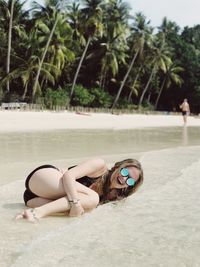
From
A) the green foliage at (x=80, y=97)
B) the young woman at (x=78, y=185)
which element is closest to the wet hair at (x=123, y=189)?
the young woman at (x=78, y=185)

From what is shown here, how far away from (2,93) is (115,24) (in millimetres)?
16310

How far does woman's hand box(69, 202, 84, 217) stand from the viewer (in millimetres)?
3949

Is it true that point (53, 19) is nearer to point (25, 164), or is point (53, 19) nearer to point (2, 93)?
point (2, 93)

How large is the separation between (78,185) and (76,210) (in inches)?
8.2

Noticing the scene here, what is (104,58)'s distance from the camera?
46500 mm

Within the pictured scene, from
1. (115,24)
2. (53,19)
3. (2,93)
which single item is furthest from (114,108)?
(2,93)

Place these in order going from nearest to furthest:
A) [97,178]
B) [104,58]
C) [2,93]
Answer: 1. [97,178]
2. [2,93]
3. [104,58]

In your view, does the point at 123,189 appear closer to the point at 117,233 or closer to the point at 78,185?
the point at 78,185

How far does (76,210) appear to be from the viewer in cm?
396

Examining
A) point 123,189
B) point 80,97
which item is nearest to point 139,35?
point 80,97

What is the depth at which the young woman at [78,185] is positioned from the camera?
12.9 feet

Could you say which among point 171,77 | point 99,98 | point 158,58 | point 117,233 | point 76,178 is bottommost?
point 117,233

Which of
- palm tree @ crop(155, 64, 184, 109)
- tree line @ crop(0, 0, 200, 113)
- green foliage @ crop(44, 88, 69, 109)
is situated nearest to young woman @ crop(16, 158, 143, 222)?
tree line @ crop(0, 0, 200, 113)

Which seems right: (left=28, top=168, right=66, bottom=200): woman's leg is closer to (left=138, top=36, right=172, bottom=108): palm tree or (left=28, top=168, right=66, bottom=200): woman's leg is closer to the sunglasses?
the sunglasses
